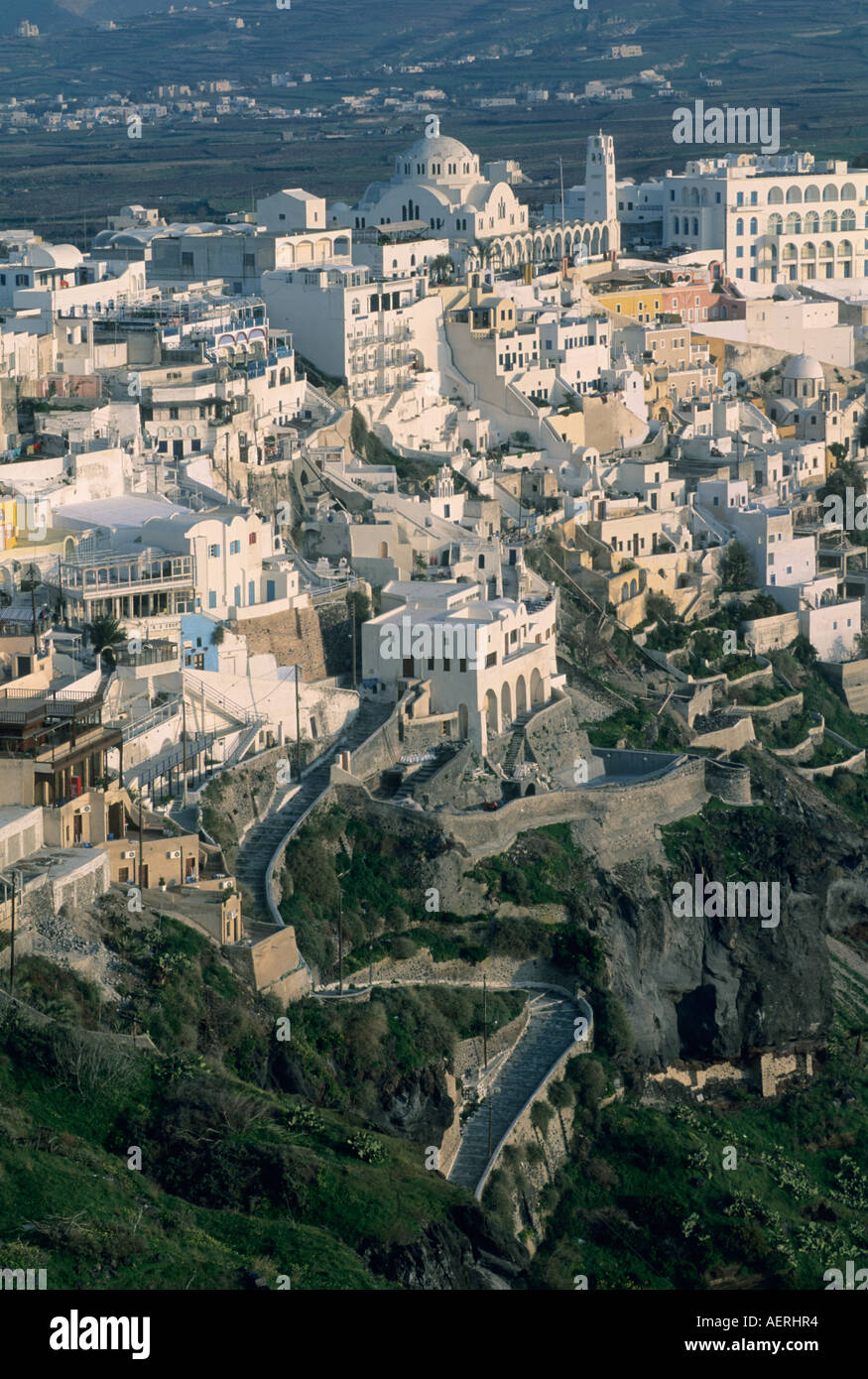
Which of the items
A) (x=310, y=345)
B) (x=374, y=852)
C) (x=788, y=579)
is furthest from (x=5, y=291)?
(x=374, y=852)

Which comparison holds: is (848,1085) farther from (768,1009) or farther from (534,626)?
(534,626)

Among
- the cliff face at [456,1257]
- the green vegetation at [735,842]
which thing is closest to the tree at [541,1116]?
the cliff face at [456,1257]

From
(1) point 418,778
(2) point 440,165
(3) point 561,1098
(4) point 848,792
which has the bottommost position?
(4) point 848,792

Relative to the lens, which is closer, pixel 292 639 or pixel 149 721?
pixel 149 721

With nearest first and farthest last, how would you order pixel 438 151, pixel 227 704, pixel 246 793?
pixel 246 793
pixel 227 704
pixel 438 151

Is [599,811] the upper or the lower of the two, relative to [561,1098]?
upper

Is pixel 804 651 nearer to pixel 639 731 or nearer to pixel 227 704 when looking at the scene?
pixel 639 731

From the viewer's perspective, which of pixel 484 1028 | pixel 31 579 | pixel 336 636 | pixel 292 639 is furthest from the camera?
pixel 336 636

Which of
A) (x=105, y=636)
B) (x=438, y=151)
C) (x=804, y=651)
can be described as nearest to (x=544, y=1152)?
(x=105, y=636)
